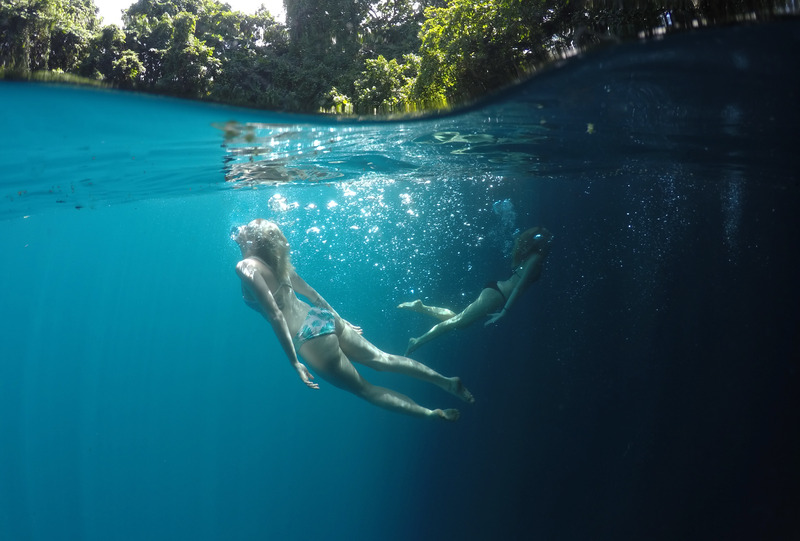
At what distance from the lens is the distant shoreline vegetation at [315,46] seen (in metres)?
4.28

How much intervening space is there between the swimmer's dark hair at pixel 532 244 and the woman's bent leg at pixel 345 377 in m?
4.63

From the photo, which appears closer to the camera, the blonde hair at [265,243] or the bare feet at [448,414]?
the bare feet at [448,414]

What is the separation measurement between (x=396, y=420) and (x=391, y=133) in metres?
18.5

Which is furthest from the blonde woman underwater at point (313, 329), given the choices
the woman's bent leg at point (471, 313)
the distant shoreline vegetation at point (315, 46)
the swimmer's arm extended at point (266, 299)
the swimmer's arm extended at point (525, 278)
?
the swimmer's arm extended at point (525, 278)

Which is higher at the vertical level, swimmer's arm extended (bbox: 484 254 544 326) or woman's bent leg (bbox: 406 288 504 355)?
swimmer's arm extended (bbox: 484 254 544 326)

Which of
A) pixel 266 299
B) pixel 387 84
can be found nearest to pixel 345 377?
pixel 266 299

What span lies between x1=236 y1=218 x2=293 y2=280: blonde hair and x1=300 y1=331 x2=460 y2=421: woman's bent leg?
149 cm

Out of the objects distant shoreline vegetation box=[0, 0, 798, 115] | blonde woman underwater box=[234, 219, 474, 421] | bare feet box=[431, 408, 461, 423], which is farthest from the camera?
bare feet box=[431, 408, 461, 423]

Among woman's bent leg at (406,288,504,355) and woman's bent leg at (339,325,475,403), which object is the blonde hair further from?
woman's bent leg at (406,288,504,355)

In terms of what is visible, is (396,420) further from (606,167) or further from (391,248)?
(391,248)

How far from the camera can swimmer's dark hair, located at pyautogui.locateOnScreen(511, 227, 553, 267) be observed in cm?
1006

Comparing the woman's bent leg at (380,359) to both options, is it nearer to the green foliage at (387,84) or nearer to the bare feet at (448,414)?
the bare feet at (448,414)

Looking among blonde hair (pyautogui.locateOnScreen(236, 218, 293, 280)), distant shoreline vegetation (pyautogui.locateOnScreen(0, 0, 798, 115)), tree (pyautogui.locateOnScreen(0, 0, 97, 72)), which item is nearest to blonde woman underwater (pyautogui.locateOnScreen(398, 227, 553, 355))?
blonde hair (pyautogui.locateOnScreen(236, 218, 293, 280))

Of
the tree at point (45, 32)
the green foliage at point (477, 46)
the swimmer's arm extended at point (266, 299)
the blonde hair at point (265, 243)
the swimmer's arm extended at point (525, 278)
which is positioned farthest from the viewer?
the swimmer's arm extended at point (525, 278)
